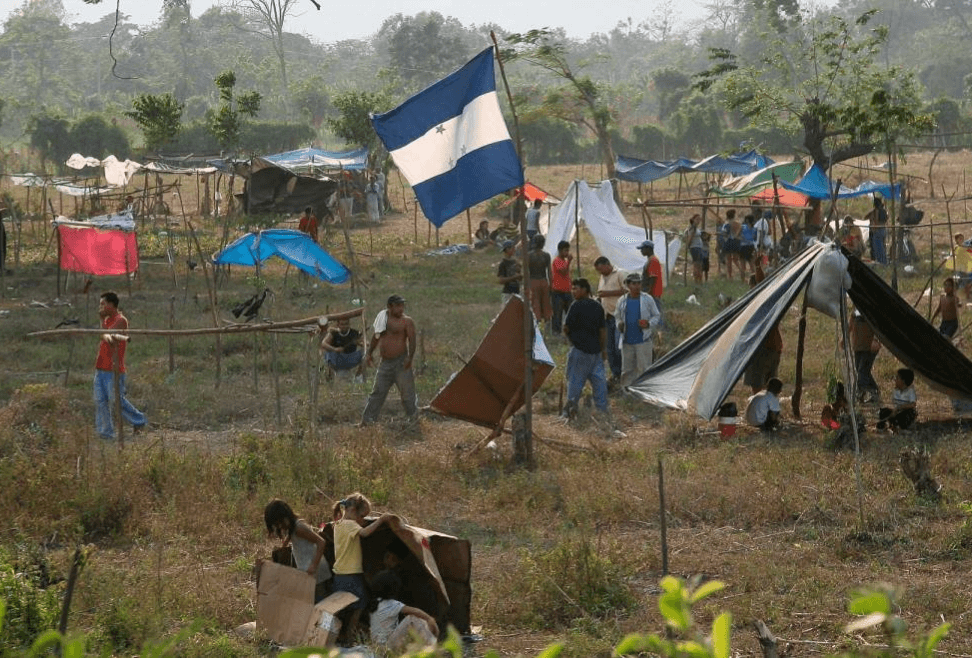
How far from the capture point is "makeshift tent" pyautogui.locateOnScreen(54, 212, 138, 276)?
54.9ft

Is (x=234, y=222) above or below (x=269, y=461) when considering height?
above

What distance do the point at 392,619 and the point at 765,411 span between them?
213 inches

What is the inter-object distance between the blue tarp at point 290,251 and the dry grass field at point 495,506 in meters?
1.89

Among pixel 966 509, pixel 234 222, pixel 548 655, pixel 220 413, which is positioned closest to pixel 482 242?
pixel 234 222

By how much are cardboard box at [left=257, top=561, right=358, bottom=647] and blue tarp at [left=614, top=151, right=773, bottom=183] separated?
898 inches

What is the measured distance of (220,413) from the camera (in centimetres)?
1220

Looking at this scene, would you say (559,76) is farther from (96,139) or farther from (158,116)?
(96,139)

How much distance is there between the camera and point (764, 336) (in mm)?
10727

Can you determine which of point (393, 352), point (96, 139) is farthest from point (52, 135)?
point (393, 352)

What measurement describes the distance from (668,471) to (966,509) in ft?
7.84

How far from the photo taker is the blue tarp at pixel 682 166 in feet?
94.3

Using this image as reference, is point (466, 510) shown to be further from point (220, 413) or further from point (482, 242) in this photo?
point (482, 242)

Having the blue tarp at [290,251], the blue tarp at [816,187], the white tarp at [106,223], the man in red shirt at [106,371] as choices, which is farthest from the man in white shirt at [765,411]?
the blue tarp at [816,187]

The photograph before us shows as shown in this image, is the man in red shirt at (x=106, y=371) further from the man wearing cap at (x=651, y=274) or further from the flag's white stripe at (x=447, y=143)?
the man wearing cap at (x=651, y=274)
